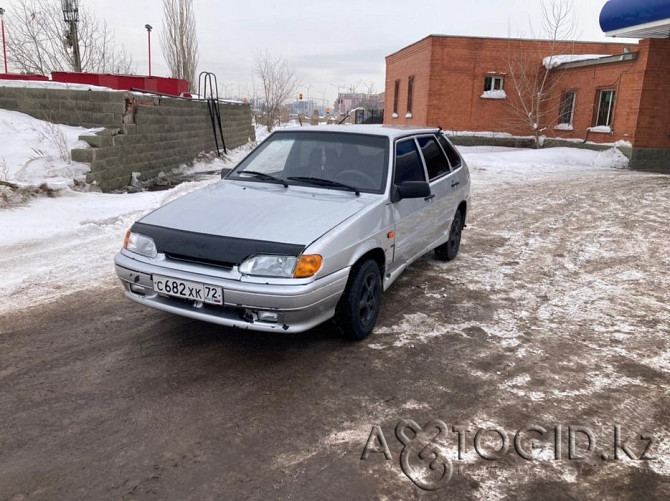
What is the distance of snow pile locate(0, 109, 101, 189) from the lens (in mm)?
8992

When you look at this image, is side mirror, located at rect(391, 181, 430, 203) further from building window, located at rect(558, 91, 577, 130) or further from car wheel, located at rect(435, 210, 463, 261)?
building window, located at rect(558, 91, 577, 130)

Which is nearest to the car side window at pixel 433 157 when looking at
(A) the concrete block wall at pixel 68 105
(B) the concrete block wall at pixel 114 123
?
(B) the concrete block wall at pixel 114 123

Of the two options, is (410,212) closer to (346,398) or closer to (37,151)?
(346,398)

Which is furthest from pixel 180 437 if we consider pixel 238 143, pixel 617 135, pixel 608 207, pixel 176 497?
pixel 617 135

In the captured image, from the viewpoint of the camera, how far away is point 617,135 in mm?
19047

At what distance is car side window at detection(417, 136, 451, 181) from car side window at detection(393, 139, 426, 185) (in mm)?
215

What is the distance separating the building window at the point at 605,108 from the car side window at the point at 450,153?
16170 mm

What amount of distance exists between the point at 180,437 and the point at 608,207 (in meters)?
9.86

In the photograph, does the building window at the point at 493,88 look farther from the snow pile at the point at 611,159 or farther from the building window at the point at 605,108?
the snow pile at the point at 611,159

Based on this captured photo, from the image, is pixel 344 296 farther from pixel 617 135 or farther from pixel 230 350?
pixel 617 135

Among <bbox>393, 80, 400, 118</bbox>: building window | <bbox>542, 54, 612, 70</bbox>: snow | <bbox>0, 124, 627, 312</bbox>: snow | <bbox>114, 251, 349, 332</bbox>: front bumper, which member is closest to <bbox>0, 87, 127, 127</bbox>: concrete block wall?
<bbox>0, 124, 627, 312</bbox>: snow

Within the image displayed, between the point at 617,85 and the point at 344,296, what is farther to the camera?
the point at 617,85

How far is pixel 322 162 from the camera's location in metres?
4.84

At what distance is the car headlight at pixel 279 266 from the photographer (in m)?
3.49
